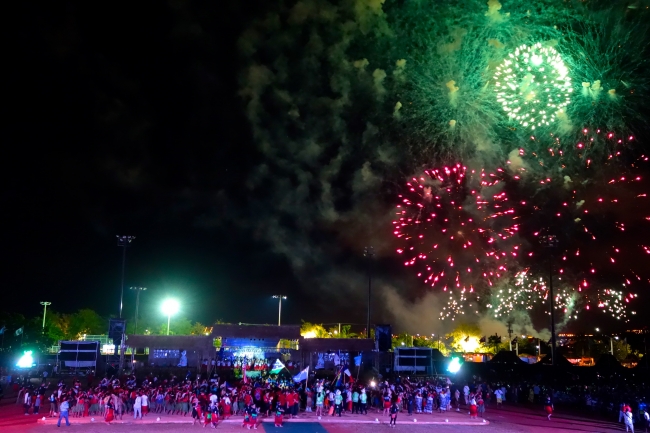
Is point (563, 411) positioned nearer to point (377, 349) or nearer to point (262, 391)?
point (377, 349)

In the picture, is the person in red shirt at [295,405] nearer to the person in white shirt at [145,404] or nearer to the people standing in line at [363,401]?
the people standing in line at [363,401]

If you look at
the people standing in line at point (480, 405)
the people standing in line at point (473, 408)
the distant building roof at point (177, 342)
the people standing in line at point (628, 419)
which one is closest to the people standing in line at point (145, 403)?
the people standing in line at point (473, 408)

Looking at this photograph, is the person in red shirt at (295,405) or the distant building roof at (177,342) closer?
the person in red shirt at (295,405)

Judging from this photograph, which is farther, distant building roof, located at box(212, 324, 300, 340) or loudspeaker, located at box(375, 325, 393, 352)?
distant building roof, located at box(212, 324, 300, 340)

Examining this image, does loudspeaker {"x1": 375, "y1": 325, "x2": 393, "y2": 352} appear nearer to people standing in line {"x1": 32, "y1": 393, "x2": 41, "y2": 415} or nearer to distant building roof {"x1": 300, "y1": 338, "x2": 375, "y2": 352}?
distant building roof {"x1": 300, "y1": 338, "x2": 375, "y2": 352}

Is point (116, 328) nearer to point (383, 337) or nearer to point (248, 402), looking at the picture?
point (248, 402)

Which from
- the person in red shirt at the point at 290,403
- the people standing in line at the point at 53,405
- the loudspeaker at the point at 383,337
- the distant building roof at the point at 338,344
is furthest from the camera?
the distant building roof at the point at 338,344

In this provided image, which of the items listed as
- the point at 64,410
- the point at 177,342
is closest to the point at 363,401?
the point at 64,410

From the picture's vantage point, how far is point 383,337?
37.8m

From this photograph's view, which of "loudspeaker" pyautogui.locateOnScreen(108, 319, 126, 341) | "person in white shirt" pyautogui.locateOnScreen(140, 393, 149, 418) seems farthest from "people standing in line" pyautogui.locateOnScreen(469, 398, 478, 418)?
"loudspeaker" pyautogui.locateOnScreen(108, 319, 126, 341)

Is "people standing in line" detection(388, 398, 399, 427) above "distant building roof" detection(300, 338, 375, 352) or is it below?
below

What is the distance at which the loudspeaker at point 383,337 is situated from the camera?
124 ft

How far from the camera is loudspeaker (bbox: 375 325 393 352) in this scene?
37656 mm

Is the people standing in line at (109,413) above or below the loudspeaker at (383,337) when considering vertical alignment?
below
